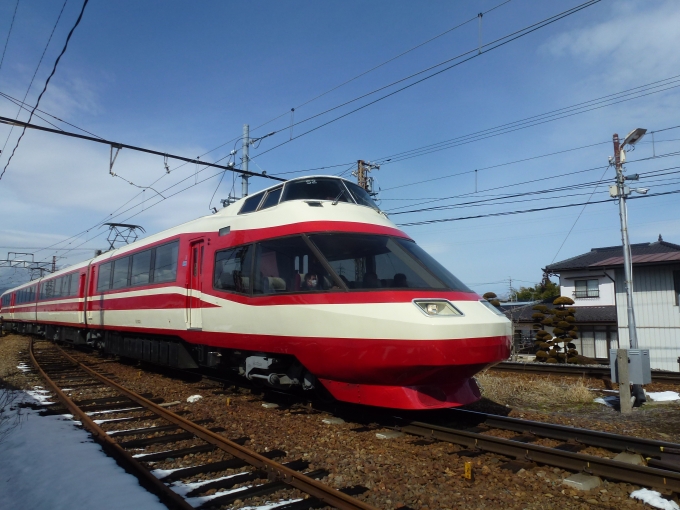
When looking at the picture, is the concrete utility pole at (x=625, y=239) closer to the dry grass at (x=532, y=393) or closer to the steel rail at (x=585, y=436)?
the dry grass at (x=532, y=393)

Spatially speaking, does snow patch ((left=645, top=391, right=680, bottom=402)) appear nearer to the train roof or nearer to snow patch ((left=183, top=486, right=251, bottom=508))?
the train roof

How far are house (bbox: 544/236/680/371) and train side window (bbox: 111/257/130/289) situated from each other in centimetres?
1907

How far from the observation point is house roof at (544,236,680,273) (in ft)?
70.2

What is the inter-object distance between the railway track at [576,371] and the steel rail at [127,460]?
33.1 feet

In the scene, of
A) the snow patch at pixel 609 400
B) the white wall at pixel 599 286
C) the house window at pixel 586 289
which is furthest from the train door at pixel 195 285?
the house window at pixel 586 289

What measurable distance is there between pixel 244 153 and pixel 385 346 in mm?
14123

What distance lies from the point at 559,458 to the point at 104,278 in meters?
13.1

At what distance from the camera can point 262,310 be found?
7148mm

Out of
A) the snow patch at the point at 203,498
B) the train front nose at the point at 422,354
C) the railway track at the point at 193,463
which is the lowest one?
the snow patch at the point at 203,498

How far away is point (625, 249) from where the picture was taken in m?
11.6

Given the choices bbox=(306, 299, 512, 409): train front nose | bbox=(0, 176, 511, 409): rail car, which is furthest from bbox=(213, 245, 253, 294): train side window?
bbox=(306, 299, 512, 409): train front nose

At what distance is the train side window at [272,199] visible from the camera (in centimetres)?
802

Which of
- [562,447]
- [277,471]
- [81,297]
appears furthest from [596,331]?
[277,471]

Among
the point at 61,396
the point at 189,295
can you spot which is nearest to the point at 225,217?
the point at 189,295
